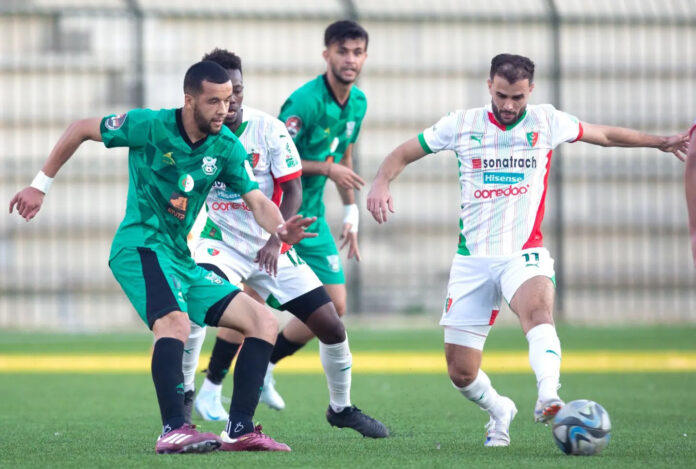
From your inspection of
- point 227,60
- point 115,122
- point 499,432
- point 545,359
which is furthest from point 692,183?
point 227,60

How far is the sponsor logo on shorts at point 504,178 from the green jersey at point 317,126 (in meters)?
1.71

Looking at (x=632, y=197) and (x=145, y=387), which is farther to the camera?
(x=632, y=197)

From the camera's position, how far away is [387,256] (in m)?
20.2

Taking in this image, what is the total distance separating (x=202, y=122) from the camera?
6.04 meters

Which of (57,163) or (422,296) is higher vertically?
(57,163)

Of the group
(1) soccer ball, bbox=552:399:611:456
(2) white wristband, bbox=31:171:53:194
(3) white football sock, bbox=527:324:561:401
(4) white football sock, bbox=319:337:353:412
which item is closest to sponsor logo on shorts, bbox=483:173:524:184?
(3) white football sock, bbox=527:324:561:401

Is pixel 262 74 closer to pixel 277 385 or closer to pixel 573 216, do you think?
pixel 573 216

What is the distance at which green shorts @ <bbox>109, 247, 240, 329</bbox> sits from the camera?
5.95 meters

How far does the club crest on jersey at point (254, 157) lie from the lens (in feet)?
24.5

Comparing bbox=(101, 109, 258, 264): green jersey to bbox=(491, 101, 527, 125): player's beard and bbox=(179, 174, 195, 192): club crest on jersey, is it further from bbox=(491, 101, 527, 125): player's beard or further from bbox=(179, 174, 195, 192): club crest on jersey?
bbox=(491, 101, 527, 125): player's beard

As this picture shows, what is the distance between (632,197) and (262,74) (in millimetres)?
6535

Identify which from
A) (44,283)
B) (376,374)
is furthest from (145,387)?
(44,283)

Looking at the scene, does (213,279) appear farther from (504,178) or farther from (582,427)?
(582,427)

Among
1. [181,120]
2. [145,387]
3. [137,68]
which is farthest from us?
[137,68]
